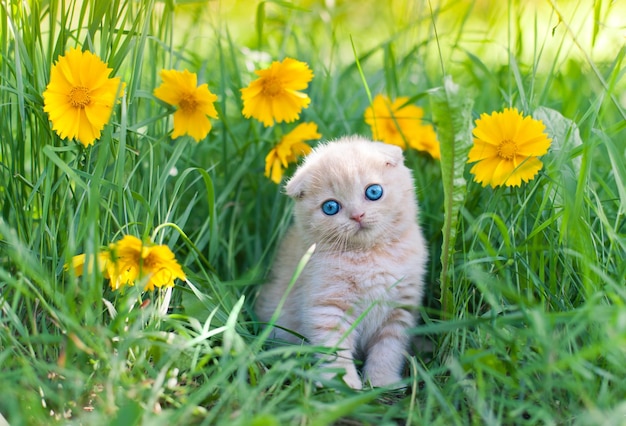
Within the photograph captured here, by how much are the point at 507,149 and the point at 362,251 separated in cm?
51

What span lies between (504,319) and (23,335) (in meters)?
1.11

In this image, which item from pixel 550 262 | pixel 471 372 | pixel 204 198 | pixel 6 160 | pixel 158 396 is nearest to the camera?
pixel 158 396

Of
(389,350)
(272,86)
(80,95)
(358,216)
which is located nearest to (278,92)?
(272,86)

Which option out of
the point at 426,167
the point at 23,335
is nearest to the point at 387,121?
the point at 426,167

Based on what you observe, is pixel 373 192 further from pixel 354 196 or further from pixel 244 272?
pixel 244 272

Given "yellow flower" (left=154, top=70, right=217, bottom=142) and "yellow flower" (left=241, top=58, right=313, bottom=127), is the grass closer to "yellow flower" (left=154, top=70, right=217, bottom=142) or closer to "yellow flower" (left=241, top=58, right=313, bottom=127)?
"yellow flower" (left=154, top=70, right=217, bottom=142)

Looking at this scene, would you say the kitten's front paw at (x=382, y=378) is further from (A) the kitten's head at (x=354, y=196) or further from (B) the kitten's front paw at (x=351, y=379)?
(A) the kitten's head at (x=354, y=196)

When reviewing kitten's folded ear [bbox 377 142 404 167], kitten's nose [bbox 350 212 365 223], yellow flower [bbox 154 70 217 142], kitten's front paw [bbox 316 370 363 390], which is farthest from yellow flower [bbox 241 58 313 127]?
kitten's front paw [bbox 316 370 363 390]

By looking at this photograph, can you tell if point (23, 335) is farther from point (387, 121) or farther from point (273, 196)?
point (387, 121)

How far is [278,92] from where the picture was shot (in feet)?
6.89

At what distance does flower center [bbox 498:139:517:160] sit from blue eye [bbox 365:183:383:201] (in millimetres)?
362

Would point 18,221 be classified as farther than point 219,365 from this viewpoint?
Yes

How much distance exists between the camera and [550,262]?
67.1 inches

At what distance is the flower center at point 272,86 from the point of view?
2.08 meters
